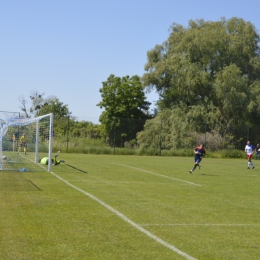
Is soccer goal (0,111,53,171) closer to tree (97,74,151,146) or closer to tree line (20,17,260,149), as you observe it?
tree line (20,17,260,149)

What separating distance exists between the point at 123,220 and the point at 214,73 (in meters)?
47.7

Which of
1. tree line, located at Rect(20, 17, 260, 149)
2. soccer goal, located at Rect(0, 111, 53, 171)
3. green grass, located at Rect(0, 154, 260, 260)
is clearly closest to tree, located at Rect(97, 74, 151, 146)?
tree line, located at Rect(20, 17, 260, 149)

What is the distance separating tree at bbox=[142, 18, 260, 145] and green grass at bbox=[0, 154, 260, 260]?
3648 cm

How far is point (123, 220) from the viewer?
1027cm

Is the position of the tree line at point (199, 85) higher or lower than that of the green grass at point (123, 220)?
higher

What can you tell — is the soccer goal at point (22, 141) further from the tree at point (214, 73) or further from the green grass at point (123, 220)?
the tree at point (214, 73)

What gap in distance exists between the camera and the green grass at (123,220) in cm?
766

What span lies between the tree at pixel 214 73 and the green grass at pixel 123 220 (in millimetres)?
36483

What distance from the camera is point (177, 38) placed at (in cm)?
Answer: 5819

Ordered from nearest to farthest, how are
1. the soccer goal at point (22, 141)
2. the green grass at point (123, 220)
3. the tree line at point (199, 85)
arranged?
the green grass at point (123, 220) < the soccer goal at point (22, 141) < the tree line at point (199, 85)

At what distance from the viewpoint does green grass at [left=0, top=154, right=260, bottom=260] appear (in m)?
7.66

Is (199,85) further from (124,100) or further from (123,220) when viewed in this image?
(123,220)

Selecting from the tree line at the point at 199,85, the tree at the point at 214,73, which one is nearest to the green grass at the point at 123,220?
the tree line at the point at 199,85

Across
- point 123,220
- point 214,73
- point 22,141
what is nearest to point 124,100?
point 214,73
